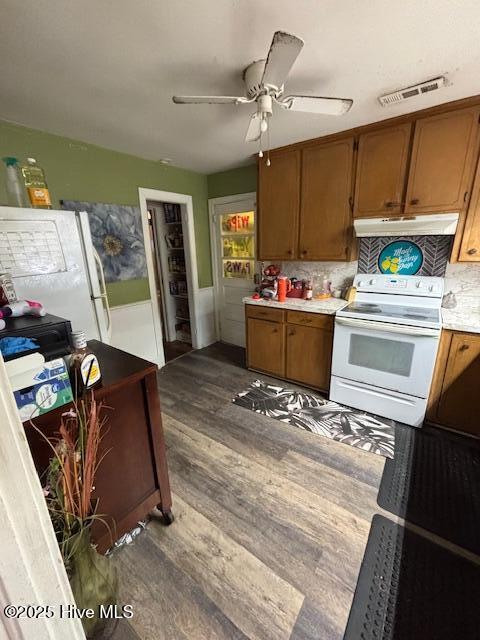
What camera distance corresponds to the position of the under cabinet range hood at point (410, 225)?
78.5 inches

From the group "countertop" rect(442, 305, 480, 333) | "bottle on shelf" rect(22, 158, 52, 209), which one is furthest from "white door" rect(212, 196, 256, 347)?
"countertop" rect(442, 305, 480, 333)

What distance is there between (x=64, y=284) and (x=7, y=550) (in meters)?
1.49

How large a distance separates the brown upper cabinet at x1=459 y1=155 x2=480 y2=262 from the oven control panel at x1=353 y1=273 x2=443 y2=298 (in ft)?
1.05

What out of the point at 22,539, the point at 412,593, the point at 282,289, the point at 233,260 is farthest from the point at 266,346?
the point at 22,539

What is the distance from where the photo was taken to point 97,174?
2471 mm

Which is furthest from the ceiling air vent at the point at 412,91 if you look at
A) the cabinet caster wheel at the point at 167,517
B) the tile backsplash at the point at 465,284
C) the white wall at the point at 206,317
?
the cabinet caster wheel at the point at 167,517

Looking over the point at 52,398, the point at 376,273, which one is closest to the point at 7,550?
the point at 52,398

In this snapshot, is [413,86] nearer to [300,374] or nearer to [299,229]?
[299,229]

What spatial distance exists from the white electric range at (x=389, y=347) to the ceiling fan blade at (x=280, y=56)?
1677mm

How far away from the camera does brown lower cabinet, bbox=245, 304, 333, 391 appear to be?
2.53 m

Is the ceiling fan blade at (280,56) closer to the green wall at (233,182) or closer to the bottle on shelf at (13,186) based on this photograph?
the bottle on shelf at (13,186)

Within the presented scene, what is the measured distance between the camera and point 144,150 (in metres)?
2.57

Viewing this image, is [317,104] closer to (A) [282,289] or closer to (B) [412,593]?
(A) [282,289]

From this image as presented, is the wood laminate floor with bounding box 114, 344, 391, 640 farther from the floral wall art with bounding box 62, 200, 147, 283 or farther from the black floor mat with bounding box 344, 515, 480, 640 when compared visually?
the floral wall art with bounding box 62, 200, 147, 283
